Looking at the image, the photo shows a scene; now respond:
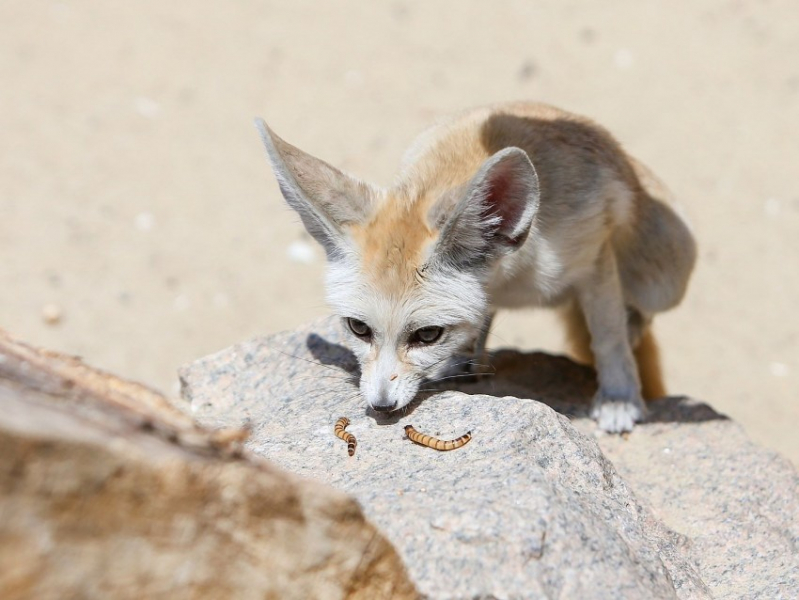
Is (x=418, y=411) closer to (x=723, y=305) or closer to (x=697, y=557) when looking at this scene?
(x=697, y=557)

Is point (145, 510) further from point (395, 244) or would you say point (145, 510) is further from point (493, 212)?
point (493, 212)

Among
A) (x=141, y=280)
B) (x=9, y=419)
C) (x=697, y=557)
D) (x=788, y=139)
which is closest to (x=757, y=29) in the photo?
(x=788, y=139)

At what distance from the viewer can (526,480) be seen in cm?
261

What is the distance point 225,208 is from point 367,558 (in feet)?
19.9

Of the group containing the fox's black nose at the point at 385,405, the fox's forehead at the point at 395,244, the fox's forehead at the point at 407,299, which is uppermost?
the fox's forehead at the point at 395,244

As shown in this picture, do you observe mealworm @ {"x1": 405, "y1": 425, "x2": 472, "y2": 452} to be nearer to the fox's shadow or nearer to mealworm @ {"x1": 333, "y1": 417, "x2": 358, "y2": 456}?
mealworm @ {"x1": 333, "y1": 417, "x2": 358, "y2": 456}

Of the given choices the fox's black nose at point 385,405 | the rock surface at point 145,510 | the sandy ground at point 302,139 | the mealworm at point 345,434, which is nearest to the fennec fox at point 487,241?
the fox's black nose at point 385,405

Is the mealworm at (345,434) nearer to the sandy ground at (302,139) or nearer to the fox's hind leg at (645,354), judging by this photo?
the fox's hind leg at (645,354)

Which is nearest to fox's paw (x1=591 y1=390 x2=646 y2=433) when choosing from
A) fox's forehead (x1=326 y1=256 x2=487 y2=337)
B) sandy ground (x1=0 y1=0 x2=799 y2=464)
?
fox's forehead (x1=326 y1=256 x2=487 y2=337)

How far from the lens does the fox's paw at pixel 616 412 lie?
173 inches

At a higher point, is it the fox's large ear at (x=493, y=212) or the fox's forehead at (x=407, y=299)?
the fox's large ear at (x=493, y=212)

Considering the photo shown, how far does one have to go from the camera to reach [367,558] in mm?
2188

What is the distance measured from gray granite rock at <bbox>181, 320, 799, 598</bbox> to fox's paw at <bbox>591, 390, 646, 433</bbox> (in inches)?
2.2

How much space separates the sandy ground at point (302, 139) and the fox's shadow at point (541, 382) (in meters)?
1.82
